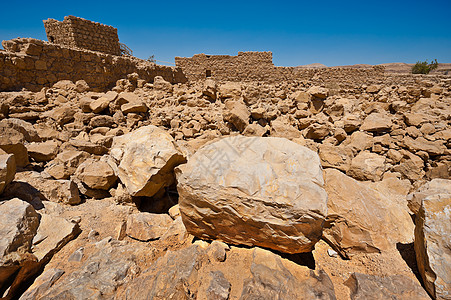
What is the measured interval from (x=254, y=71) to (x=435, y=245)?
919 centimetres

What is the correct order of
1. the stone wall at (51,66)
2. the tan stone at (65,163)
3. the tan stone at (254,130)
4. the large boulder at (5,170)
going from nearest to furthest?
the large boulder at (5,170) → the tan stone at (65,163) → the tan stone at (254,130) → the stone wall at (51,66)

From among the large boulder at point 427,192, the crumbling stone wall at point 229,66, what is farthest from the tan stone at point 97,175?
Answer: the crumbling stone wall at point 229,66

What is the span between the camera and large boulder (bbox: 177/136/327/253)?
5.51 ft

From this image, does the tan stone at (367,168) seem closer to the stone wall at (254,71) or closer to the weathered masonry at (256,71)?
the weathered masonry at (256,71)

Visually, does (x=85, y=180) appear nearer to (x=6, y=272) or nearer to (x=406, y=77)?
(x=6, y=272)

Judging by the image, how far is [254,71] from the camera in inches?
375

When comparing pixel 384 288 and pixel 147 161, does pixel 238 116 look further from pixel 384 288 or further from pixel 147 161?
→ pixel 384 288

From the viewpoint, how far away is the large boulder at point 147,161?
2510 mm

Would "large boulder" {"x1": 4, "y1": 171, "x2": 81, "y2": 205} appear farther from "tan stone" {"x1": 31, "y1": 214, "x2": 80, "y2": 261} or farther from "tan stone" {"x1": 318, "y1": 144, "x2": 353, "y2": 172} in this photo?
"tan stone" {"x1": 318, "y1": 144, "x2": 353, "y2": 172}

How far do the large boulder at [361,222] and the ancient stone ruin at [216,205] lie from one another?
0.01 m

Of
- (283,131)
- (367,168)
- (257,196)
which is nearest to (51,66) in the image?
(283,131)

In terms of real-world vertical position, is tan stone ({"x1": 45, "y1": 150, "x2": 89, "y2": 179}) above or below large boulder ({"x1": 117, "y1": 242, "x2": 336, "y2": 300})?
above

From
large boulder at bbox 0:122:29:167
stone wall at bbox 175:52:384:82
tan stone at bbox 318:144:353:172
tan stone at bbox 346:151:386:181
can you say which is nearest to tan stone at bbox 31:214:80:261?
large boulder at bbox 0:122:29:167

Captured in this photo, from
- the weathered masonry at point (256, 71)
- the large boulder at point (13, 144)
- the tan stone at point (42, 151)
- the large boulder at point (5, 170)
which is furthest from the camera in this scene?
the weathered masonry at point (256, 71)
